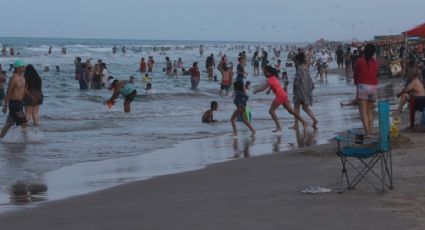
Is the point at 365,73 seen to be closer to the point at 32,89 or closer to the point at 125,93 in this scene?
the point at 32,89

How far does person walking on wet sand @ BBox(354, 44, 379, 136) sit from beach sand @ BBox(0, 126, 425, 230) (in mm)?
2111

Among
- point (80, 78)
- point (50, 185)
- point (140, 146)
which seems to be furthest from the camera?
point (80, 78)

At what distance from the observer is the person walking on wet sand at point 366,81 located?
11.2 meters

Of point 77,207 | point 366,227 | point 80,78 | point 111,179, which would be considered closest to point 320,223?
point 366,227

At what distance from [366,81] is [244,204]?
5.10m

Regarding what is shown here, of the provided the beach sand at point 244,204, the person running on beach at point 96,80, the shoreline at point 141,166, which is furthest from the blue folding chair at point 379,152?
the person running on beach at point 96,80

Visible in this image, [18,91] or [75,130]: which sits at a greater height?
[18,91]

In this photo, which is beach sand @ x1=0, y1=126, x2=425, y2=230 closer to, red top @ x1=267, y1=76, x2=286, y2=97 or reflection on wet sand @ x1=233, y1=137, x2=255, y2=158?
reflection on wet sand @ x1=233, y1=137, x2=255, y2=158

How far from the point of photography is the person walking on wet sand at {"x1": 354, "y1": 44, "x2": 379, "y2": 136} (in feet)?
36.8

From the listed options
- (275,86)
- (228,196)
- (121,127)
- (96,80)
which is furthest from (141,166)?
(96,80)

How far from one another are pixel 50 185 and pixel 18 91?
17.6 ft

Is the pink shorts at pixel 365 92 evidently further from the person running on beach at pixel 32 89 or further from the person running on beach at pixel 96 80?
the person running on beach at pixel 96 80

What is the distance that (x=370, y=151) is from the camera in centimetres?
692

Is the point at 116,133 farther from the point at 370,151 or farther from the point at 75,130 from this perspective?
the point at 370,151
